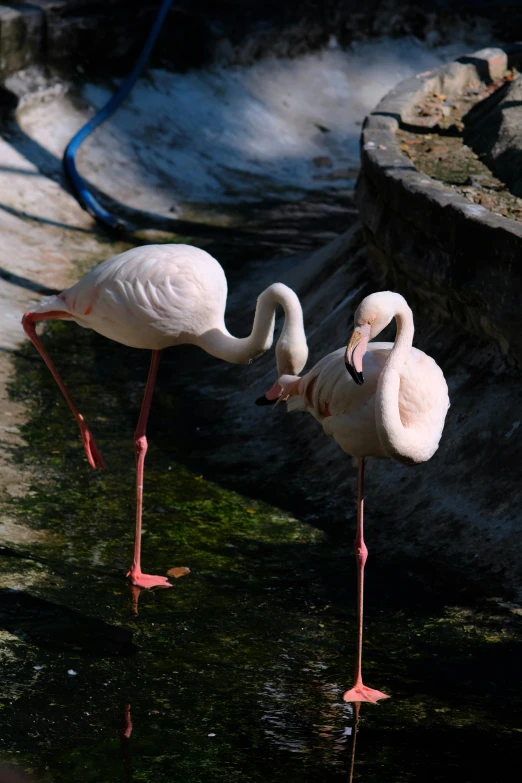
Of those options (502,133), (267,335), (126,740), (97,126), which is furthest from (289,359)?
(97,126)

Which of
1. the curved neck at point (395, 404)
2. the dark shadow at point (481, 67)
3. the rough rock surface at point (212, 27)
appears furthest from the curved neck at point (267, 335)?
the rough rock surface at point (212, 27)

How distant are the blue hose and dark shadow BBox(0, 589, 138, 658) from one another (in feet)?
19.3

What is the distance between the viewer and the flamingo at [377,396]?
389 cm

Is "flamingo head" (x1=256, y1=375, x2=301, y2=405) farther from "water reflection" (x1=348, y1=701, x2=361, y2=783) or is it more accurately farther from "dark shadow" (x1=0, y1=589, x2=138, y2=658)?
"water reflection" (x1=348, y1=701, x2=361, y2=783)

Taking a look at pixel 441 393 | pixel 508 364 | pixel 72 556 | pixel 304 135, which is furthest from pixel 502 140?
pixel 304 135

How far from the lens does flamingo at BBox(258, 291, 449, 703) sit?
12.8 feet

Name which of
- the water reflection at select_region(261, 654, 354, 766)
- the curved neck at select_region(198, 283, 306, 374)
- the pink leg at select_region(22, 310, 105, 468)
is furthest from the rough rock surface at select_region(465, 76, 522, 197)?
the water reflection at select_region(261, 654, 354, 766)

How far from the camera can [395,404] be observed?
3.91 meters

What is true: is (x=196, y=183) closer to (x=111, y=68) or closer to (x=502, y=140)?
(x=111, y=68)

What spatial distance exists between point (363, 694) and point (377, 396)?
1.07 m

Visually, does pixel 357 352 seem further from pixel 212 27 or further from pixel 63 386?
pixel 212 27

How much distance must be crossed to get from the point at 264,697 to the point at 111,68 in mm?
9650

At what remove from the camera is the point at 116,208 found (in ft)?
34.3

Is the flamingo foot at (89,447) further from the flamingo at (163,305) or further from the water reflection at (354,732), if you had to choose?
the water reflection at (354,732)
